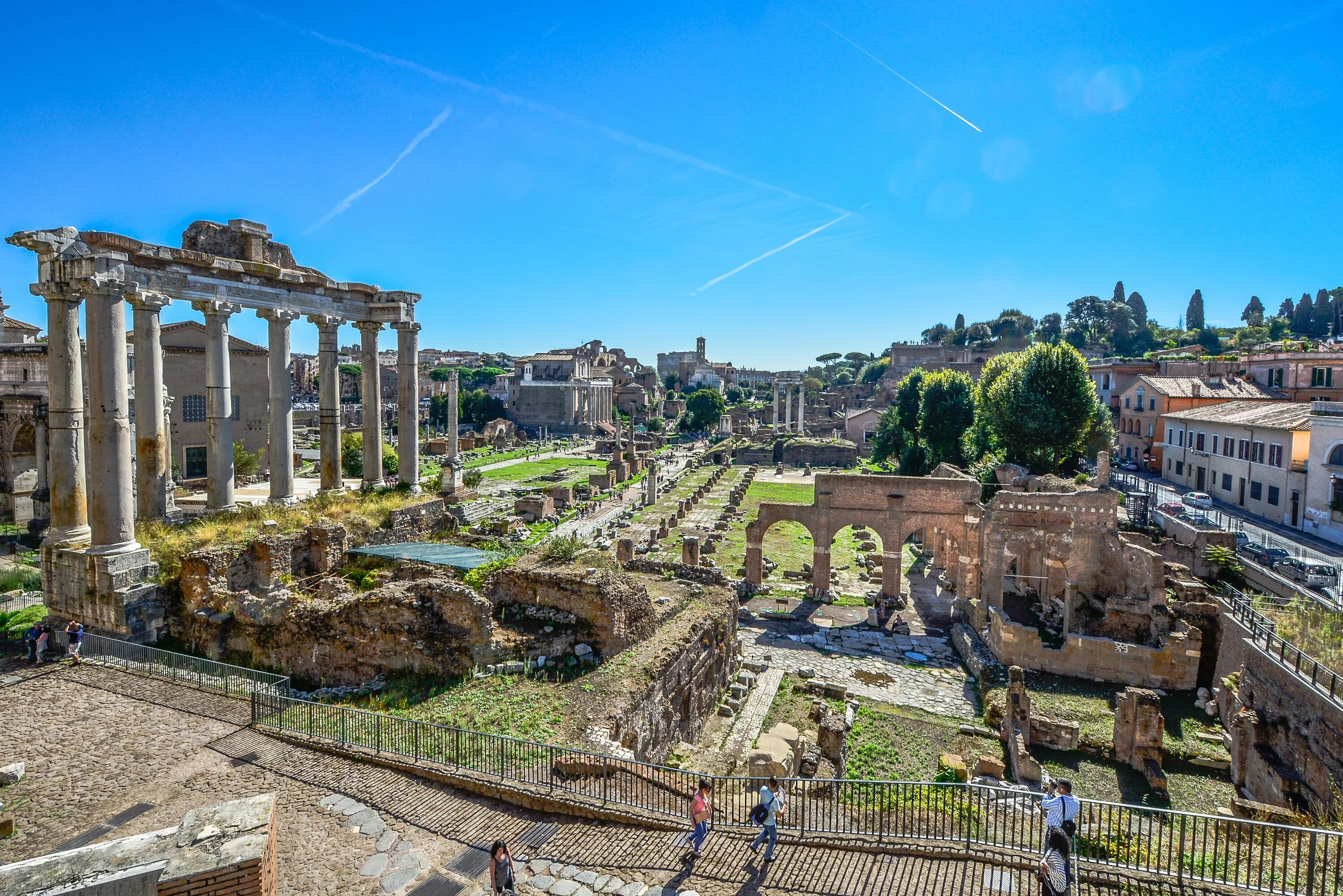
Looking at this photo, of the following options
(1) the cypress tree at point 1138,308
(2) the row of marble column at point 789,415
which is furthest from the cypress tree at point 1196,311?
(2) the row of marble column at point 789,415

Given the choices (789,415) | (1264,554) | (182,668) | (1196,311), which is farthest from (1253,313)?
(182,668)

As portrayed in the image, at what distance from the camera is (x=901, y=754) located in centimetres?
1366

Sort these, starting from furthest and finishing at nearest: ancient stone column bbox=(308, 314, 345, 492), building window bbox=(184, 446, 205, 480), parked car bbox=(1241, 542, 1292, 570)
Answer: building window bbox=(184, 446, 205, 480) → parked car bbox=(1241, 542, 1292, 570) → ancient stone column bbox=(308, 314, 345, 492)

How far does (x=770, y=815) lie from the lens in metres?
7.17

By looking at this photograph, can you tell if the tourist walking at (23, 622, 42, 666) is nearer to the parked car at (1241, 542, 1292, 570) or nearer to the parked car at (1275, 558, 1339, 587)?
the parked car at (1275, 558, 1339, 587)

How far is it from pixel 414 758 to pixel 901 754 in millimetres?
9617

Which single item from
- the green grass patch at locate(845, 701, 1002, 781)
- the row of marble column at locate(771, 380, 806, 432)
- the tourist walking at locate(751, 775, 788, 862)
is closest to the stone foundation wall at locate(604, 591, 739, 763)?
the tourist walking at locate(751, 775, 788, 862)

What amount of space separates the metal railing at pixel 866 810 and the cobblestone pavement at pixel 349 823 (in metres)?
0.34

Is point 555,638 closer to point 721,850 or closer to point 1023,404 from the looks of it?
point 721,850

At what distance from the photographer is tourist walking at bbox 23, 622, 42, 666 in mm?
12000

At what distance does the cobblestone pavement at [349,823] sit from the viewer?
265 inches

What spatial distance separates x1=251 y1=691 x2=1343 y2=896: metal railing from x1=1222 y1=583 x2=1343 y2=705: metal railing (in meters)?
4.41

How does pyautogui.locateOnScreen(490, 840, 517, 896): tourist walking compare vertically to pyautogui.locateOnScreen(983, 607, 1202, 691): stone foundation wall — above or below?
above

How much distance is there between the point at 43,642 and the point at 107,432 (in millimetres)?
3894
